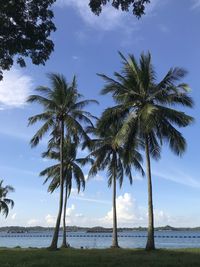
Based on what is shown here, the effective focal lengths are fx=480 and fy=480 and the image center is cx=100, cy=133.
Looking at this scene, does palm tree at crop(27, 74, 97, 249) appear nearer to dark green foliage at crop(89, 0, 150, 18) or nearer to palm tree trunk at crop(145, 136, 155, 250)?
palm tree trunk at crop(145, 136, 155, 250)

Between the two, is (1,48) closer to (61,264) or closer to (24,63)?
(24,63)

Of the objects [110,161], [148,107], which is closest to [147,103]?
[148,107]

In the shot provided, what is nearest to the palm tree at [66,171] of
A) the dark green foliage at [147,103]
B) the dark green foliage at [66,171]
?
the dark green foliage at [66,171]

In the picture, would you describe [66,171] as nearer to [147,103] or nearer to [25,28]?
[147,103]

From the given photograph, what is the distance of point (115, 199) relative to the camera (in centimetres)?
4272

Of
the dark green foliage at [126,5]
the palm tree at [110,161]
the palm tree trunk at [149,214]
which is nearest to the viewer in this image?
the dark green foliage at [126,5]

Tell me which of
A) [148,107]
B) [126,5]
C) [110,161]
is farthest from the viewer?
[110,161]

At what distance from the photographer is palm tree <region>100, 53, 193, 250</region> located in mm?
29734

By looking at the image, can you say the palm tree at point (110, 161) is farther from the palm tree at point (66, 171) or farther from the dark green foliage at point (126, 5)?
the dark green foliage at point (126, 5)

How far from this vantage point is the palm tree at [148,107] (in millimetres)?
29734

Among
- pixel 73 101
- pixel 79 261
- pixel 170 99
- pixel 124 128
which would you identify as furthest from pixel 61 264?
pixel 73 101

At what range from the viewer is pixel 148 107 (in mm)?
29016

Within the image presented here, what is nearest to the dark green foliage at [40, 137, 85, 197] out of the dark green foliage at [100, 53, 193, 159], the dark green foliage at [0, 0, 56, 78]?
the dark green foliage at [100, 53, 193, 159]

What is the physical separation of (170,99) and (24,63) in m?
16.8
